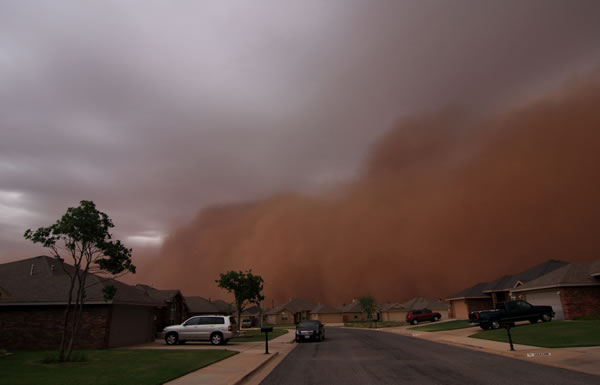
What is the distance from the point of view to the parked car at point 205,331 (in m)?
23.4

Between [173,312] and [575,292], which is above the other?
[575,292]

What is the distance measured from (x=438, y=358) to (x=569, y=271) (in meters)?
23.4

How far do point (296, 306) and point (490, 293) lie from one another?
62.9 m

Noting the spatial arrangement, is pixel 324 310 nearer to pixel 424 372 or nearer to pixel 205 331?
pixel 205 331

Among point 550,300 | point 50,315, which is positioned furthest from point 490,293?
point 50,315

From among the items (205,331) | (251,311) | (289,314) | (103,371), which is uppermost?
(251,311)

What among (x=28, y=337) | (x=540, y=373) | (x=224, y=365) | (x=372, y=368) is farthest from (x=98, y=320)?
(x=540, y=373)

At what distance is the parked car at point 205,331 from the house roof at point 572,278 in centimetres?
2462

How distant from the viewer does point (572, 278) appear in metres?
29.7

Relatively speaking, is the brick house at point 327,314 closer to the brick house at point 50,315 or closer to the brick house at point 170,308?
the brick house at point 170,308

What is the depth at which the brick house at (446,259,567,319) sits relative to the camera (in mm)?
46094

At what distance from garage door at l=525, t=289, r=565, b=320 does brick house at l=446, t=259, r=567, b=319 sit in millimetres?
11342

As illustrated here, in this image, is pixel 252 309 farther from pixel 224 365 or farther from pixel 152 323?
pixel 224 365

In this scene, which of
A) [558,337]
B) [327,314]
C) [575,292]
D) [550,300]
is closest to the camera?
[558,337]
